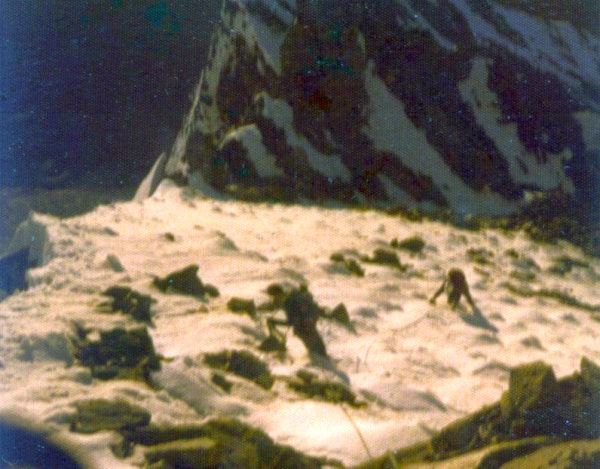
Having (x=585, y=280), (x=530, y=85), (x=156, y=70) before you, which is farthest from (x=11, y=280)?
(x=156, y=70)

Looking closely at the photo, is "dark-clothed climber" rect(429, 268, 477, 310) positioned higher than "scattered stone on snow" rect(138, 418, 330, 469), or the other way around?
"scattered stone on snow" rect(138, 418, 330, 469)

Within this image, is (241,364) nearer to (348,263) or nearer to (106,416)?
(106,416)

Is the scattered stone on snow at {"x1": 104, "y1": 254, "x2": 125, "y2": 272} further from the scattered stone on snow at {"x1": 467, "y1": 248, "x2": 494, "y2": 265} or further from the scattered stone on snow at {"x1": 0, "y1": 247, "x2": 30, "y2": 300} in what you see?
the scattered stone on snow at {"x1": 467, "y1": 248, "x2": 494, "y2": 265}

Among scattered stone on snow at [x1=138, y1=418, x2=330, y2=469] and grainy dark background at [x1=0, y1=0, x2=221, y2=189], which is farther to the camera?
grainy dark background at [x1=0, y1=0, x2=221, y2=189]

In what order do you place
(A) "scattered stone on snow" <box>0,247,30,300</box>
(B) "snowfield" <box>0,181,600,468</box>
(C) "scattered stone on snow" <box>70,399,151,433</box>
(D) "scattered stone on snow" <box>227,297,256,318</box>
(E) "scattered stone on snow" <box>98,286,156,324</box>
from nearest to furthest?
(C) "scattered stone on snow" <box>70,399,151,433</box>, (B) "snowfield" <box>0,181,600,468</box>, (E) "scattered stone on snow" <box>98,286,156,324</box>, (D) "scattered stone on snow" <box>227,297,256,318</box>, (A) "scattered stone on snow" <box>0,247,30,300</box>

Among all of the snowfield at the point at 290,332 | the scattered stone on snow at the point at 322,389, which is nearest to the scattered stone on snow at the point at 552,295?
the snowfield at the point at 290,332

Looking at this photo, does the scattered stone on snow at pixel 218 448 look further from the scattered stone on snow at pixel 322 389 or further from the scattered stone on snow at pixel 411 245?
the scattered stone on snow at pixel 411 245

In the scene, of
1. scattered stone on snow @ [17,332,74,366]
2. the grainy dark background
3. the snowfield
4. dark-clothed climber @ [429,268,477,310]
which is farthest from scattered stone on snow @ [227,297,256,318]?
the grainy dark background
